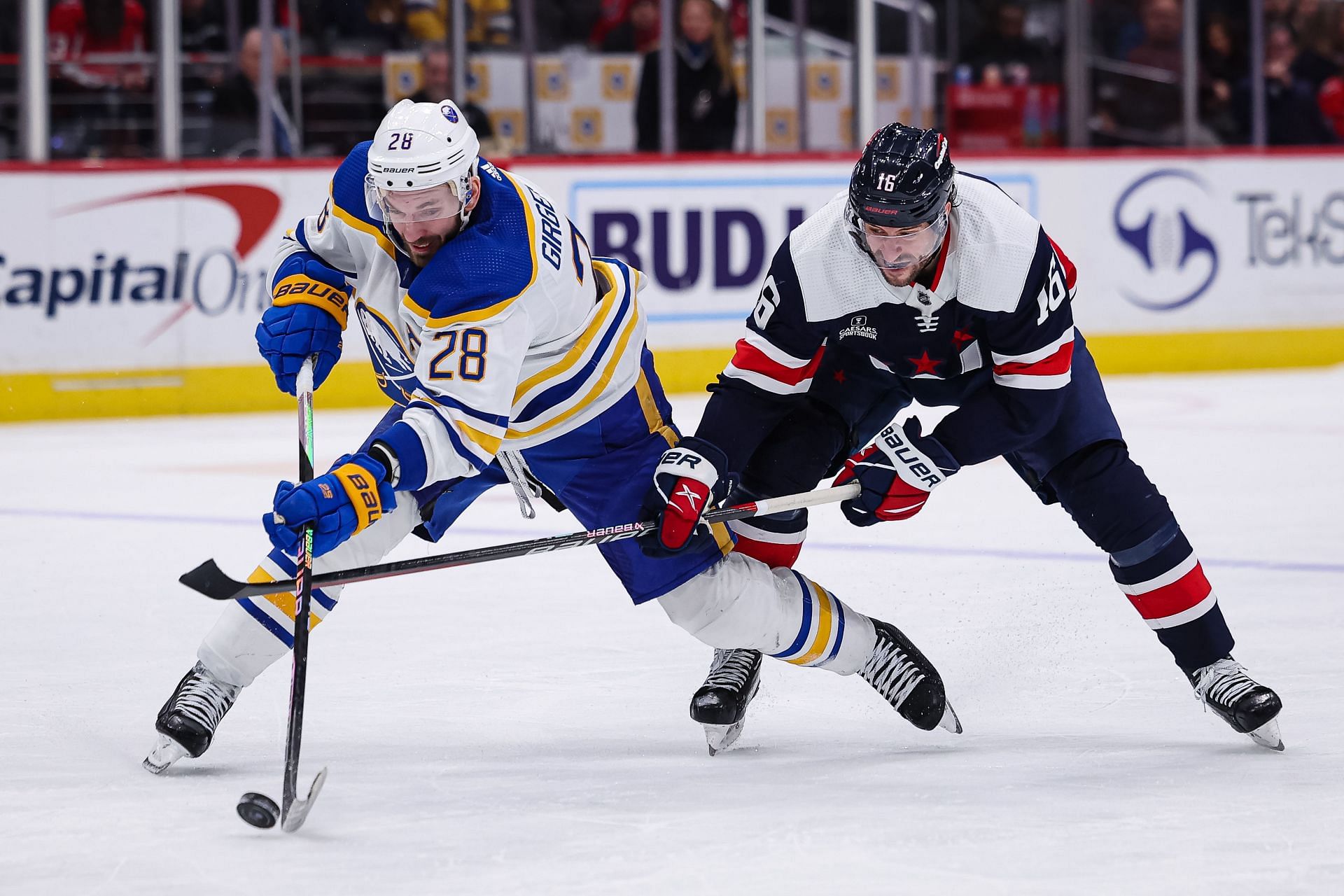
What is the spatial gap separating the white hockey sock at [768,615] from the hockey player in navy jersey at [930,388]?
0.40 ft

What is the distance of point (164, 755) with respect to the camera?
111 inches

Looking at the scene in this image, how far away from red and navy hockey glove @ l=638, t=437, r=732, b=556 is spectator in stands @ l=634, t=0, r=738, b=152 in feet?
18.3

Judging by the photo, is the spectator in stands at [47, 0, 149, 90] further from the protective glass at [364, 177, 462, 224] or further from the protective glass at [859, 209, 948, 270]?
the protective glass at [859, 209, 948, 270]

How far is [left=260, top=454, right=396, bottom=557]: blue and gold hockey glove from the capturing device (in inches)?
97.7

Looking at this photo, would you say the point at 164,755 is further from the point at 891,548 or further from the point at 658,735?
the point at 891,548

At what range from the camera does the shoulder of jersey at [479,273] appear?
2.62 meters

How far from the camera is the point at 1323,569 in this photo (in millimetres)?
4379

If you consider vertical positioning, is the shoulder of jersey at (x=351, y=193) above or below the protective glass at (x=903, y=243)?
above

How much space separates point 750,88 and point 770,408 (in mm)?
5663

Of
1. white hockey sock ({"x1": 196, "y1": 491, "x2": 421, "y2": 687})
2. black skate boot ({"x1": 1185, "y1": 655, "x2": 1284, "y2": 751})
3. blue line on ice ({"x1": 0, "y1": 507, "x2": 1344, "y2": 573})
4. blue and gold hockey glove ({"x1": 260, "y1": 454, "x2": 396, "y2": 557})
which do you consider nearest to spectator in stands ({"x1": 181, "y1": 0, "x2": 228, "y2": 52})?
blue line on ice ({"x1": 0, "y1": 507, "x2": 1344, "y2": 573})

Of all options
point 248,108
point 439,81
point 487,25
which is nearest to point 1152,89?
point 487,25

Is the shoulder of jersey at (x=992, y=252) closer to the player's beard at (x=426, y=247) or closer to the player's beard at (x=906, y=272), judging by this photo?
the player's beard at (x=906, y=272)

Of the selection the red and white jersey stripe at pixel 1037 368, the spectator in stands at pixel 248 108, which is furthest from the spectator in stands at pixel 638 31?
the red and white jersey stripe at pixel 1037 368

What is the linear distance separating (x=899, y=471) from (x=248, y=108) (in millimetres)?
5541
